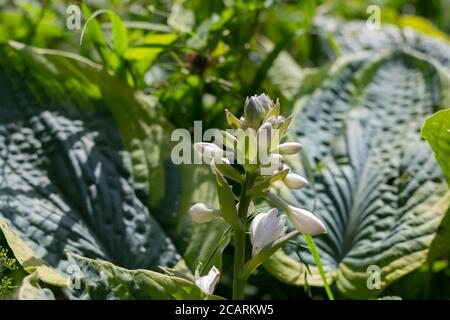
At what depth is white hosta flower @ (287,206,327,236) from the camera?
883 millimetres

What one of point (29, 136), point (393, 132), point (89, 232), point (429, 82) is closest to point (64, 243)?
point (89, 232)

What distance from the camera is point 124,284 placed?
0.88 m

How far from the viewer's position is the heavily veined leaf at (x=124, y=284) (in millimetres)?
873

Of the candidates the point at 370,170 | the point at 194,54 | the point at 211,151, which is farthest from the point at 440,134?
the point at 194,54

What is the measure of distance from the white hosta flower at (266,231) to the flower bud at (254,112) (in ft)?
0.38

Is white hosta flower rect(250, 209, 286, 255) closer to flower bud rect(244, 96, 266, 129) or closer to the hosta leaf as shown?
flower bud rect(244, 96, 266, 129)

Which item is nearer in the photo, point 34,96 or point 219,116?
point 34,96

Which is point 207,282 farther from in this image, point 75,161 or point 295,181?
point 75,161

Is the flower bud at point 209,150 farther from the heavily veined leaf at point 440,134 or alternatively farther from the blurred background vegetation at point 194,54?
the blurred background vegetation at point 194,54

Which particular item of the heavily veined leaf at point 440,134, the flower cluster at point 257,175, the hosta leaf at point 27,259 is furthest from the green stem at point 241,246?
the heavily veined leaf at point 440,134

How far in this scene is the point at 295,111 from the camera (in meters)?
1.45

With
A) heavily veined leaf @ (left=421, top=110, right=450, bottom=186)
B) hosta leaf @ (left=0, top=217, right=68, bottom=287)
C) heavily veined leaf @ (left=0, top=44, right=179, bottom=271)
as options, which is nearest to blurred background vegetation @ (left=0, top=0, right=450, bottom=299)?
heavily veined leaf @ (left=0, top=44, right=179, bottom=271)
